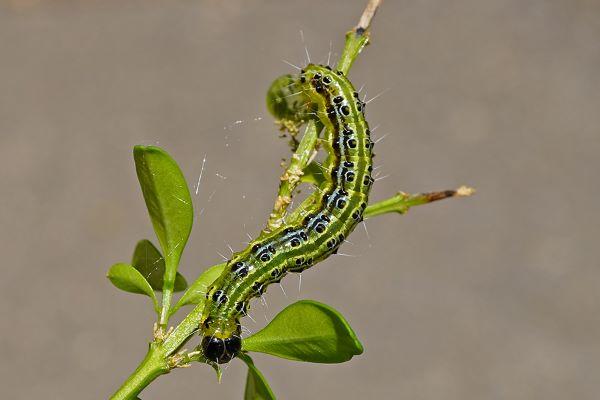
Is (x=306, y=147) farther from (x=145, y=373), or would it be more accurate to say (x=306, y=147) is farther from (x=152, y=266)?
(x=145, y=373)

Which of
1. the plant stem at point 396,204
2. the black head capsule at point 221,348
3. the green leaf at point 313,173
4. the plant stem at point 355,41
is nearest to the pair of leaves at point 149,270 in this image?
the black head capsule at point 221,348

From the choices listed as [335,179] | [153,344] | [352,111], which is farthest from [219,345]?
[352,111]

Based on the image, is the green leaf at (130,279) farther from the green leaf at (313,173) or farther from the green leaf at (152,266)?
the green leaf at (313,173)

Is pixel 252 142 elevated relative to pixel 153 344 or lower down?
elevated

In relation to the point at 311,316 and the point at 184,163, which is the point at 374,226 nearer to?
the point at 184,163

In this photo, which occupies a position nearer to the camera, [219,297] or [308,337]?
[308,337]

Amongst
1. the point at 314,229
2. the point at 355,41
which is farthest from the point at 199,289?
the point at 355,41
